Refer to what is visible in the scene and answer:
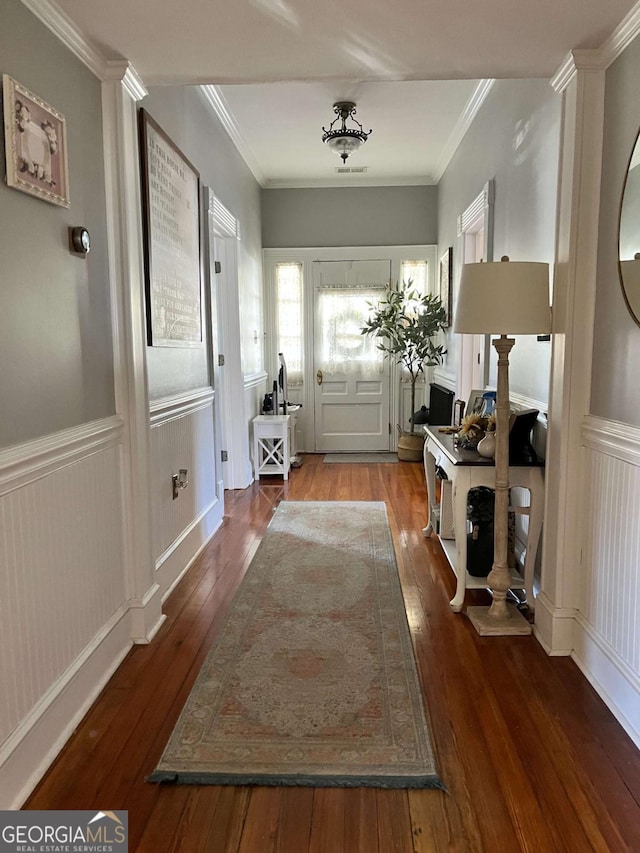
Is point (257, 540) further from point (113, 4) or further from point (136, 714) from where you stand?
point (113, 4)

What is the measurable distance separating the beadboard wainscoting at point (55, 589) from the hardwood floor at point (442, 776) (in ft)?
0.34

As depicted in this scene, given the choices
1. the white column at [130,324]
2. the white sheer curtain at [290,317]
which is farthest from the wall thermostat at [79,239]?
the white sheer curtain at [290,317]

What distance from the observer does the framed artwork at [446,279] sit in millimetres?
Answer: 5211

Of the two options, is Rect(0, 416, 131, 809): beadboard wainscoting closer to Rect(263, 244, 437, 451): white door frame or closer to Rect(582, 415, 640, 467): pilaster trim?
Rect(582, 415, 640, 467): pilaster trim

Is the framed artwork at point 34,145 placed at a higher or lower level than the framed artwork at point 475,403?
higher

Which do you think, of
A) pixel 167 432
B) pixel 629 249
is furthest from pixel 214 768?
pixel 629 249

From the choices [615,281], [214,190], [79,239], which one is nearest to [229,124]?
[214,190]

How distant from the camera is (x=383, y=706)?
6.25 feet

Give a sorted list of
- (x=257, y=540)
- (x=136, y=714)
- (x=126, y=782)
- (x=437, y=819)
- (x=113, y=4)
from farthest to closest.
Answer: (x=257, y=540) < (x=136, y=714) < (x=113, y=4) < (x=126, y=782) < (x=437, y=819)

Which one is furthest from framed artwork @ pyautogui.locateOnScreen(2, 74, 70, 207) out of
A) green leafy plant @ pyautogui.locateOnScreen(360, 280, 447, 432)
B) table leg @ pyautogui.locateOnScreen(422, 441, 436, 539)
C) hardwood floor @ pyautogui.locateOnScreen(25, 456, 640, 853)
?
green leafy plant @ pyautogui.locateOnScreen(360, 280, 447, 432)

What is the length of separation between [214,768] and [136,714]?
0.39 metres

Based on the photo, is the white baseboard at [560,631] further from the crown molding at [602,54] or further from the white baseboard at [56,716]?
the crown molding at [602,54]

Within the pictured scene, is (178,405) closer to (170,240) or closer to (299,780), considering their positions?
(170,240)

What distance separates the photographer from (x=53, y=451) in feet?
5.53
